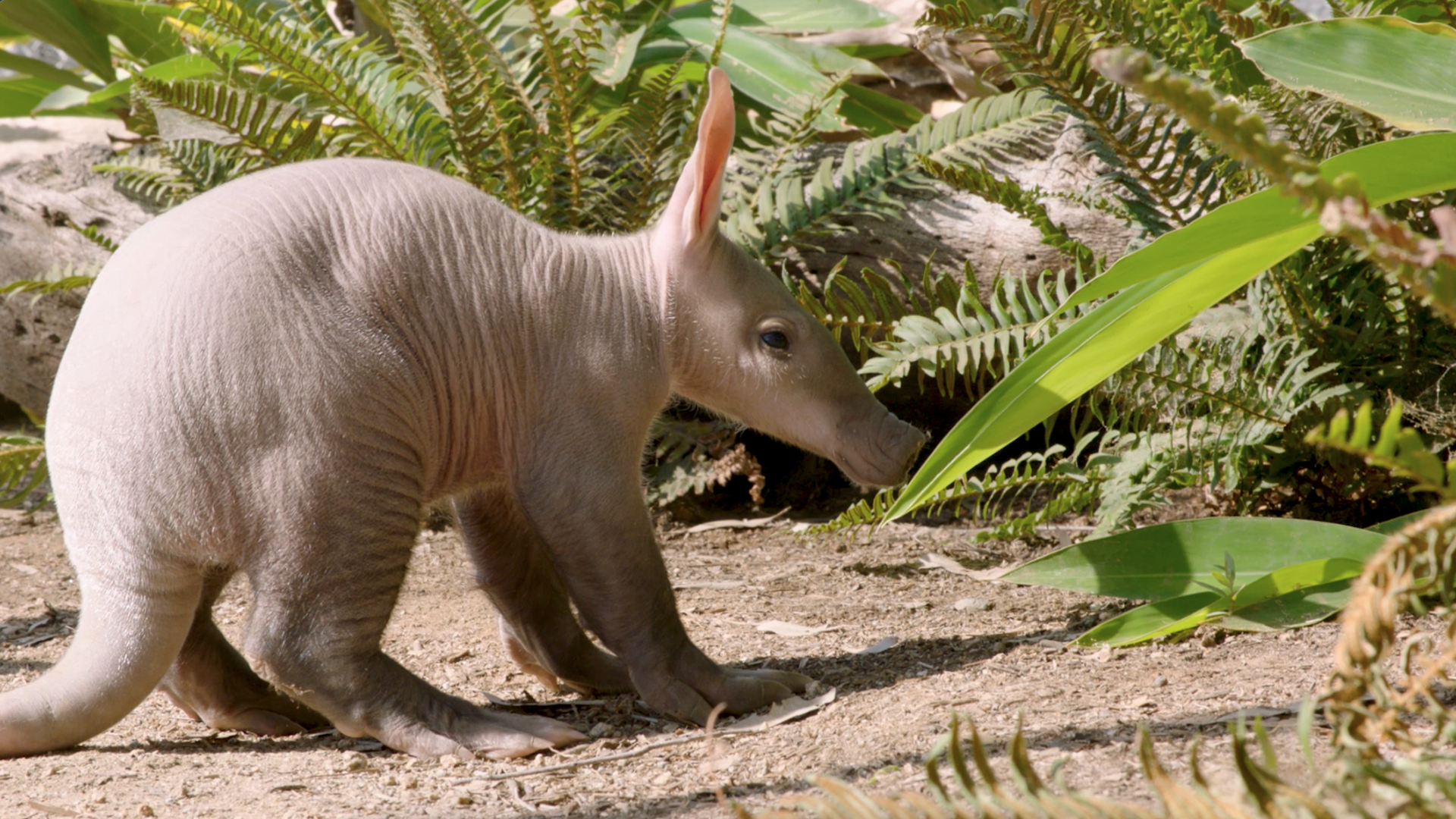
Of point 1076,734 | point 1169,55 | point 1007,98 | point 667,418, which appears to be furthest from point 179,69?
point 1076,734

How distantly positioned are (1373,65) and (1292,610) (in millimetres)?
1264

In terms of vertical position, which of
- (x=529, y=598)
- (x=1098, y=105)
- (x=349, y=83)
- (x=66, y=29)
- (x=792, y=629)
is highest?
(x=66, y=29)

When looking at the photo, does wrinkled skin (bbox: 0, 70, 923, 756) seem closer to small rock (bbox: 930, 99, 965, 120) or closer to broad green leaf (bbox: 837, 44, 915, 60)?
broad green leaf (bbox: 837, 44, 915, 60)

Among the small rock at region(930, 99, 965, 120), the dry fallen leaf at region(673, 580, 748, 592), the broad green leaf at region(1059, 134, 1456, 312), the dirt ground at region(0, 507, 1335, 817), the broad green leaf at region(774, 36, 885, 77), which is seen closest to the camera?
the broad green leaf at region(1059, 134, 1456, 312)

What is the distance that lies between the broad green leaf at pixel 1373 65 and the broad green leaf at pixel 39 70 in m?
6.11

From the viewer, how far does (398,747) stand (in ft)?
9.80

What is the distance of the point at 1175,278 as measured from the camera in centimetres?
266

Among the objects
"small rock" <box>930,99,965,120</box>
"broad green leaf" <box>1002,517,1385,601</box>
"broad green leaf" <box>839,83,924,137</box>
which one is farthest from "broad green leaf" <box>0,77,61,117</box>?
"broad green leaf" <box>1002,517,1385,601</box>

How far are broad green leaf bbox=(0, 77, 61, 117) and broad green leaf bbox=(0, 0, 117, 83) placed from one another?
1.58ft

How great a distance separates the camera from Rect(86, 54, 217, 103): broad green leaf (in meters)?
5.59

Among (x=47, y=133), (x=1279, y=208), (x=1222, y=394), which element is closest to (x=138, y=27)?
(x=47, y=133)

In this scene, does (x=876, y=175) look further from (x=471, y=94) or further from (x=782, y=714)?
(x=782, y=714)

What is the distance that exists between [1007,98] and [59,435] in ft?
11.1

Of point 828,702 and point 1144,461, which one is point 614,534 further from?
point 1144,461
